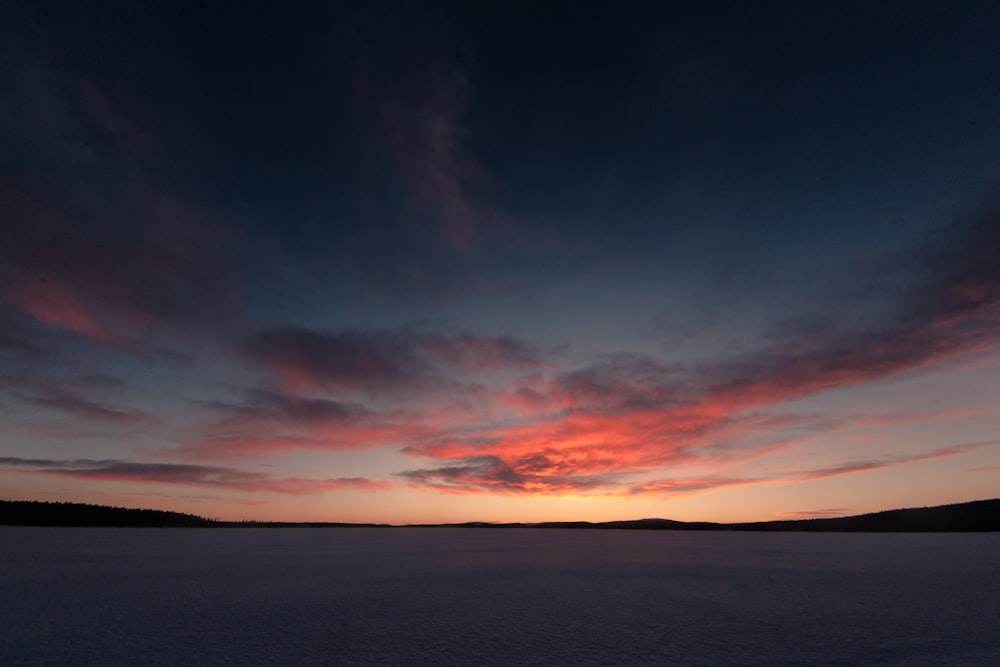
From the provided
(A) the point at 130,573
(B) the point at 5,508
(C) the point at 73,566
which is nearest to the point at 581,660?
(A) the point at 130,573

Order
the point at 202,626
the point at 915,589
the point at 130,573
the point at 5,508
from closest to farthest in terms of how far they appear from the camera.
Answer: the point at 202,626, the point at 915,589, the point at 130,573, the point at 5,508

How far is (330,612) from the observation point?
12.0m

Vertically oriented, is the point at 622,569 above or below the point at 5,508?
below

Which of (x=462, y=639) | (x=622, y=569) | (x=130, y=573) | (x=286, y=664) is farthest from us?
(x=622, y=569)

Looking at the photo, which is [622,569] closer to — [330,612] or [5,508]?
[330,612]

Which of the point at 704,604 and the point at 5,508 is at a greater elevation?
the point at 5,508

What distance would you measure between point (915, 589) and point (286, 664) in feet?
58.4

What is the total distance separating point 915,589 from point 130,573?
26680 mm

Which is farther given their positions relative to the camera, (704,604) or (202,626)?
(704,604)

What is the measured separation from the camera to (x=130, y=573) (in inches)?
780

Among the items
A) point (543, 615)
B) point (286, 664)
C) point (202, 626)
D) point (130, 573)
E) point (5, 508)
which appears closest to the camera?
point (286, 664)

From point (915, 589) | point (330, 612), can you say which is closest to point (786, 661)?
point (330, 612)

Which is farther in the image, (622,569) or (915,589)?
(622,569)

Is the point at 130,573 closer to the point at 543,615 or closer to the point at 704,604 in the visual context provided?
the point at 543,615
